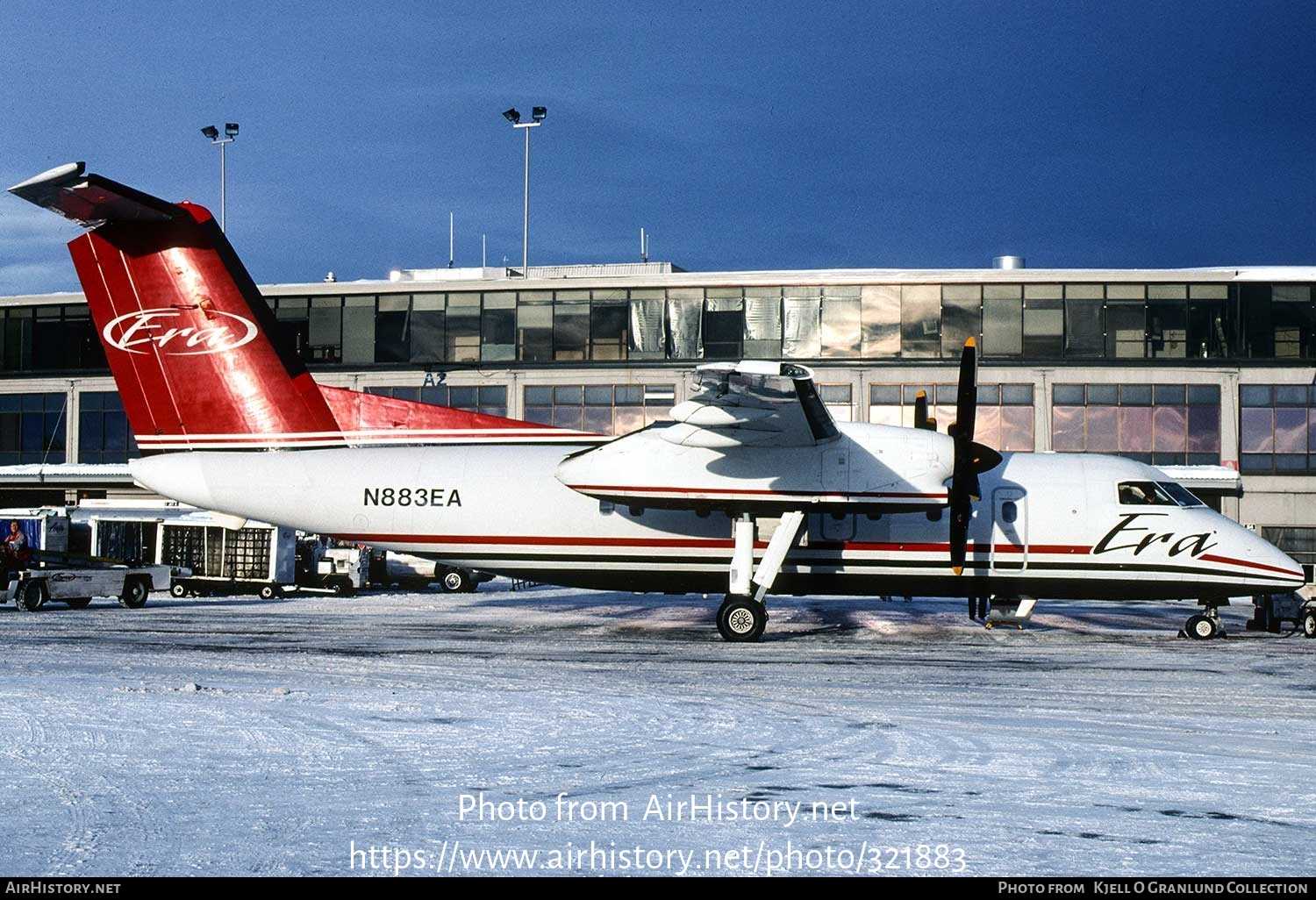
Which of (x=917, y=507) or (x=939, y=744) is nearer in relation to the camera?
(x=939, y=744)

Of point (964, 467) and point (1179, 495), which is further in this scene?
point (1179, 495)

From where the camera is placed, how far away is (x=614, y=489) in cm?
2030

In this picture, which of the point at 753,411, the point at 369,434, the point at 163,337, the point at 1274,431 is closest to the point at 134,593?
the point at 163,337

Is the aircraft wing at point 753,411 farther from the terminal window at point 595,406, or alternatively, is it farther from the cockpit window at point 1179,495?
the terminal window at point 595,406

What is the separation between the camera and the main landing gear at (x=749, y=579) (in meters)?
20.2

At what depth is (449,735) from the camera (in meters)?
10.9

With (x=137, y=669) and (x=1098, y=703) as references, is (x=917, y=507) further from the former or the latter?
(x=137, y=669)

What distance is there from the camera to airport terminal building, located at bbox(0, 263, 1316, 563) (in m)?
47.5

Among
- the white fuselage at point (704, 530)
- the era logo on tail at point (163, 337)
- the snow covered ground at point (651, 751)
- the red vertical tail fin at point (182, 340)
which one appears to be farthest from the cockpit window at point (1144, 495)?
the era logo on tail at point (163, 337)

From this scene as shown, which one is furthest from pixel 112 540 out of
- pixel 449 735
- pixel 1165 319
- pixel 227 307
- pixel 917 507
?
pixel 1165 319

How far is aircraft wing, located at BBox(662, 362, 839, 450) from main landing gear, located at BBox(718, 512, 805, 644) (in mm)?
1536

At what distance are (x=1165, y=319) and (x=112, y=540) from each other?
4107cm

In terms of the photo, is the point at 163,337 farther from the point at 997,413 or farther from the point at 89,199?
the point at 997,413

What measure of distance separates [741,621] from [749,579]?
0.77 m
